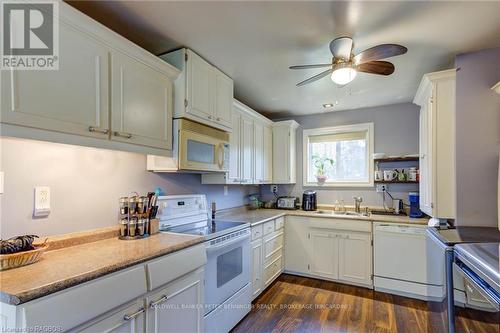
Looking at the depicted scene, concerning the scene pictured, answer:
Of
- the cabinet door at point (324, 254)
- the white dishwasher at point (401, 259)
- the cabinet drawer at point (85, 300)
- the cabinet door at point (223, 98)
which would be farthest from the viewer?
the cabinet door at point (324, 254)

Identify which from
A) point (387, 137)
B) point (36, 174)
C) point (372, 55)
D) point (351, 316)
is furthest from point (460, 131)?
point (36, 174)

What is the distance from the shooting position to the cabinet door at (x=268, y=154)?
12.0ft

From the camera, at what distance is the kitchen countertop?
1634 mm

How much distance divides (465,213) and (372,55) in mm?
1524

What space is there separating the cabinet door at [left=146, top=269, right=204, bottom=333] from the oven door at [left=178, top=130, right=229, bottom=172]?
0.83 metres

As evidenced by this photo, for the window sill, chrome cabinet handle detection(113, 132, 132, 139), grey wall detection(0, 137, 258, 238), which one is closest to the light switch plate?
grey wall detection(0, 137, 258, 238)

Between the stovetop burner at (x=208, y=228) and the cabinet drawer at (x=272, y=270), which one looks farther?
the cabinet drawer at (x=272, y=270)

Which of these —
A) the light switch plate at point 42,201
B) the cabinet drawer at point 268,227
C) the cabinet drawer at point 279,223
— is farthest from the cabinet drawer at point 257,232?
the light switch plate at point 42,201

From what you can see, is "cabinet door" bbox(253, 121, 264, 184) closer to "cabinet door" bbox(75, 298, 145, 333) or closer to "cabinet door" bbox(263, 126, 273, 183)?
"cabinet door" bbox(263, 126, 273, 183)

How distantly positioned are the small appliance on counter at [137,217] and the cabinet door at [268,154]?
2.01 meters

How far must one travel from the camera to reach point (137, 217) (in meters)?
1.76

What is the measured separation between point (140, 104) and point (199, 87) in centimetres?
58

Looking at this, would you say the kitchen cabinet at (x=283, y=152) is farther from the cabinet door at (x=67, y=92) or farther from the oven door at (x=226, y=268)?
the cabinet door at (x=67, y=92)

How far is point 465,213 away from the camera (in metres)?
2.07
